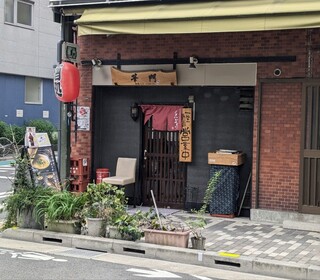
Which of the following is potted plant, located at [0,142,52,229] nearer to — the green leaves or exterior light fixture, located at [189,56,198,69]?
the green leaves

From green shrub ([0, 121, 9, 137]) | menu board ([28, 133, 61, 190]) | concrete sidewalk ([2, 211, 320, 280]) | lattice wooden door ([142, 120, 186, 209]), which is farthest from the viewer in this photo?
green shrub ([0, 121, 9, 137])

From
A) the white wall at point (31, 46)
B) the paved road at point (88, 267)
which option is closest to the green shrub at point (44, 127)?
the white wall at point (31, 46)

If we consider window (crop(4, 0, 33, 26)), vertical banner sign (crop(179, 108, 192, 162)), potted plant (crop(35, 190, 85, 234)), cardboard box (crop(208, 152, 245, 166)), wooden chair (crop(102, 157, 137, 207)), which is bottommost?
potted plant (crop(35, 190, 85, 234))

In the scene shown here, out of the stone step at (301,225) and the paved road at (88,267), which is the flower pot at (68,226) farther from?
the stone step at (301,225)

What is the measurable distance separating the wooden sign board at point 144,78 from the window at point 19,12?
15435mm

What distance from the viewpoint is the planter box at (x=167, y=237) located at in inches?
319

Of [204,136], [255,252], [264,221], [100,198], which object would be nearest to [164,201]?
[204,136]

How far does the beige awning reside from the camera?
28.9 feet

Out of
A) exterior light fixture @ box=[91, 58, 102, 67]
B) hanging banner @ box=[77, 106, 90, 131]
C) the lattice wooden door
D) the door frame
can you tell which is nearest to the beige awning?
exterior light fixture @ box=[91, 58, 102, 67]

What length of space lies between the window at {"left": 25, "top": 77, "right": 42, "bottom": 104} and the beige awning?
16.9 meters

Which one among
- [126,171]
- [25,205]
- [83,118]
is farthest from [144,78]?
[25,205]

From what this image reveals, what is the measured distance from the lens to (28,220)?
939cm

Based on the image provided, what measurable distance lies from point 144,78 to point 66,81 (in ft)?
5.73

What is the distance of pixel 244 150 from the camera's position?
11.4 meters
